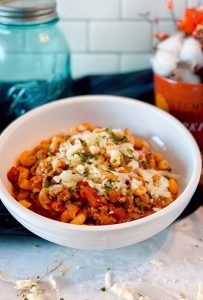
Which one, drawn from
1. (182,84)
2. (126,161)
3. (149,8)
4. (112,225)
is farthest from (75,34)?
(112,225)

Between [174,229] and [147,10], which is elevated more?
[147,10]

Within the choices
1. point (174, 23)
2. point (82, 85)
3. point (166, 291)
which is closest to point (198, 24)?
point (174, 23)

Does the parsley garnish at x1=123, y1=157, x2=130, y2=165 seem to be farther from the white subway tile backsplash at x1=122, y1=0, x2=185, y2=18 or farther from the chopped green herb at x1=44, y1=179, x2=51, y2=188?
the white subway tile backsplash at x1=122, y1=0, x2=185, y2=18

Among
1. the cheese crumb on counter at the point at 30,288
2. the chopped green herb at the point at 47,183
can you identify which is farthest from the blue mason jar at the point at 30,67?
the cheese crumb on counter at the point at 30,288

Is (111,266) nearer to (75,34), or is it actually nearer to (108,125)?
(108,125)

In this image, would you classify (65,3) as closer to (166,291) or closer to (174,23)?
(174,23)

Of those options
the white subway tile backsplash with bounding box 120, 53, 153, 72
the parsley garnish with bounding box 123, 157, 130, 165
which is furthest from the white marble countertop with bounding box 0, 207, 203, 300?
the white subway tile backsplash with bounding box 120, 53, 153, 72
